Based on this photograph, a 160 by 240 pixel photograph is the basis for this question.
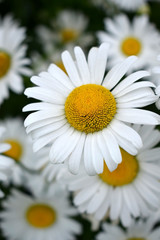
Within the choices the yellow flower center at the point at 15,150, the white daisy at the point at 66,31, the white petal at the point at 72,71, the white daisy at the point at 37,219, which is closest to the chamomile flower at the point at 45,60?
the white daisy at the point at 66,31

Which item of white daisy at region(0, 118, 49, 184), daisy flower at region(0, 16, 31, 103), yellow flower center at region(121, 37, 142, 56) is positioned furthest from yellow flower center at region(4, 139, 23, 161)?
yellow flower center at region(121, 37, 142, 56)

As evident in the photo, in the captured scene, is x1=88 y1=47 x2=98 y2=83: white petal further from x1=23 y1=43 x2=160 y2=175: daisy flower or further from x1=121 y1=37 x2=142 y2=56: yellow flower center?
x1=121 y1=37 x2=142 y2=56: yellow flower center

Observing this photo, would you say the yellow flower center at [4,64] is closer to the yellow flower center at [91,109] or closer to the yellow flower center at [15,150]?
the yellow flower center at [15,150]

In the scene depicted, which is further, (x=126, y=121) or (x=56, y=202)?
(x=56, y=202)

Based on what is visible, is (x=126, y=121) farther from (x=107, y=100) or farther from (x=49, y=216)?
(x=49, y=216)

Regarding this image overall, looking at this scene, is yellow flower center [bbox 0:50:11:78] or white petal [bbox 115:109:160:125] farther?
yellow flower center [bbox 0:50:11:78]

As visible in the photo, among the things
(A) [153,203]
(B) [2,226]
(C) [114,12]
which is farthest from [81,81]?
(C) [114,12]

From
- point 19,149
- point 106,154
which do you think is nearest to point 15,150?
point 19,149
